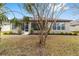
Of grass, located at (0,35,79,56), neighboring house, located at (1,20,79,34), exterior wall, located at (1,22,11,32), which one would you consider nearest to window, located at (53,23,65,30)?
neighboring house, located at (1,20,79,34)

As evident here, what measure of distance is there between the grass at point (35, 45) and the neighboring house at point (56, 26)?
8cm

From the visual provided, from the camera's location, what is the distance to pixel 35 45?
7.55 feet

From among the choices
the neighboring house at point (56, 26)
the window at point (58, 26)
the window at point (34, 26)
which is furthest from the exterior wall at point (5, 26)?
the window at point (58, 26)

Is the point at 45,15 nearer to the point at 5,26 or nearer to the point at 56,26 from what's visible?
the point at 56,26

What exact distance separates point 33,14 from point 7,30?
422 millimetres

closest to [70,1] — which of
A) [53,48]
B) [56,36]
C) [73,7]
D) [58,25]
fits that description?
[73,7]

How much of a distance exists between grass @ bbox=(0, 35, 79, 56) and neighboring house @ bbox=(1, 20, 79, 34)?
0.08 metres

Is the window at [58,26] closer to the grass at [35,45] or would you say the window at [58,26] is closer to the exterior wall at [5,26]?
the grass at [35,45]

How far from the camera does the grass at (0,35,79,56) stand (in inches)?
89.0

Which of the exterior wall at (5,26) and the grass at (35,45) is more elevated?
the exterior wall at (5,26)

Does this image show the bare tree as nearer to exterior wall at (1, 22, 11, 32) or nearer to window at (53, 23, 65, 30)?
window at (53, 23, 65, 30)

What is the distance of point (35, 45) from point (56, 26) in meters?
0.39

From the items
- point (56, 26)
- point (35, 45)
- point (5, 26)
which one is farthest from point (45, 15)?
point (5, 26)

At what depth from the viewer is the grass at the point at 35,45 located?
226 centimetres
